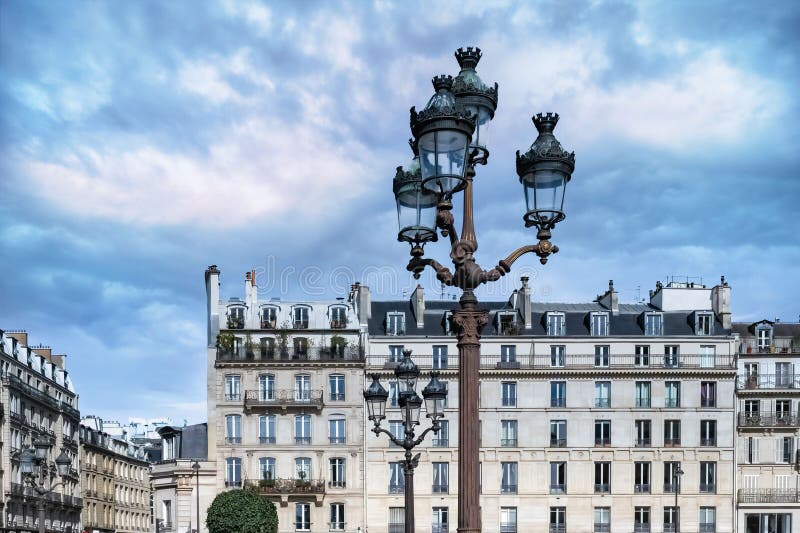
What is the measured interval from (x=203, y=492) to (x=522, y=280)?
21.7 m

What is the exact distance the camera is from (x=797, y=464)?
58.0 metres

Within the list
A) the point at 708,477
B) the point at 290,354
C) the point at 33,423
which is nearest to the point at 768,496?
the point at 708,477

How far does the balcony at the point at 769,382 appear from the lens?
58500mm

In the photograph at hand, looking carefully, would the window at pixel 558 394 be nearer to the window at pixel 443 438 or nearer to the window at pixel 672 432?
the window at pixel 672 432

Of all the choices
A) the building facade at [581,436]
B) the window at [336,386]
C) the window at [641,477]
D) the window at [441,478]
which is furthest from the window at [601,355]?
the window at [336,386]

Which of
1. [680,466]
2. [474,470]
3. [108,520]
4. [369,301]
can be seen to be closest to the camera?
[474,470]

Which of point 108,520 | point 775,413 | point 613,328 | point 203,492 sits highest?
point 613,328

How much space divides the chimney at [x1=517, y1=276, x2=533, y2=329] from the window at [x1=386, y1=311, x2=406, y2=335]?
683 cm

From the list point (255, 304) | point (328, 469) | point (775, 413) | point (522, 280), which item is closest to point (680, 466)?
point (775, 413)

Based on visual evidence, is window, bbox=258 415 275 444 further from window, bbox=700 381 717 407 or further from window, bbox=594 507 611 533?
window, bbox=700 381 717 407

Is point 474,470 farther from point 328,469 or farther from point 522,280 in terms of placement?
point 522,280

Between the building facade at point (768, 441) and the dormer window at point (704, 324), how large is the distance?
178 cm

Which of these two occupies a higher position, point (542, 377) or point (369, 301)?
point (369, 301)

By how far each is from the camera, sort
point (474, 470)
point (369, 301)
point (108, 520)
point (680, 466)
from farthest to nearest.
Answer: point (108, 520) < point (369, 301) < point (680, 466) < point (474, 470)
